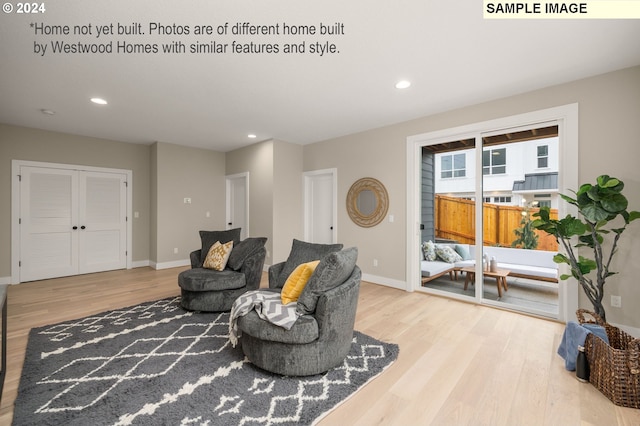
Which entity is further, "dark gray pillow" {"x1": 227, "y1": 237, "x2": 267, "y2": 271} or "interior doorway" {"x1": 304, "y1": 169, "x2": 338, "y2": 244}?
"interior doorway" {"x1": 304, "y1": 169, "x2": 338, "y2": 244}

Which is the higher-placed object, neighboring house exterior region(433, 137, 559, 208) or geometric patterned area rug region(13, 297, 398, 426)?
neighboring house exterior region(433, 137, 559, 208)

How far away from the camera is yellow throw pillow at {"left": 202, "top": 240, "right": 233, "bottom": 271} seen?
3604 mm

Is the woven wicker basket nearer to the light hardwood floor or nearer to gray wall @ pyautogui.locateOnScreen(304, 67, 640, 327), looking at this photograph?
the light hardwood floor

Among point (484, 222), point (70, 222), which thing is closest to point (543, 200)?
point (484, 222)

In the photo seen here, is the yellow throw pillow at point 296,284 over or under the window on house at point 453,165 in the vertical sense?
under

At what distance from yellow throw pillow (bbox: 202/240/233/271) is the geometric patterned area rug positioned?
87 centimetres

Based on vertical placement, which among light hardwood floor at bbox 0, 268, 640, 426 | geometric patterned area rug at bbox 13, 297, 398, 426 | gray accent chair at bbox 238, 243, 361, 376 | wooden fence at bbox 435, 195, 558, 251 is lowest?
light hardwood floor at bbox 0, 268, 640, 426

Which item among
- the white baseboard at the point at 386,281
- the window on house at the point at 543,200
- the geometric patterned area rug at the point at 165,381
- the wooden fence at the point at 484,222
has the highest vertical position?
the window on house at the point at 543,200

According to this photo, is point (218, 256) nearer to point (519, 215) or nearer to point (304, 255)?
point (304, 255)

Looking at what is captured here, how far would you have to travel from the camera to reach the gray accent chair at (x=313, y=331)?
1.98 metres

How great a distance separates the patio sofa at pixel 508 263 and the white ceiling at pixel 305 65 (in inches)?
77.3

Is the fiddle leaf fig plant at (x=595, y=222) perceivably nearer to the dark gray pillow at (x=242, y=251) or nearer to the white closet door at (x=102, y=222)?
the dark gray pillow at (x=242, y=251)

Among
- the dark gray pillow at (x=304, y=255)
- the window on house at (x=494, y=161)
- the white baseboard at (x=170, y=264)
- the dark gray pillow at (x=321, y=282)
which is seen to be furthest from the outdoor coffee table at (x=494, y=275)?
the white baseboard at (x=170, y=264)

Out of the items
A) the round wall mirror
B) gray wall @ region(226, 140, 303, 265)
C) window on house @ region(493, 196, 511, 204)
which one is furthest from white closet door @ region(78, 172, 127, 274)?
window on house @ region(493, 196, 511, 204)
